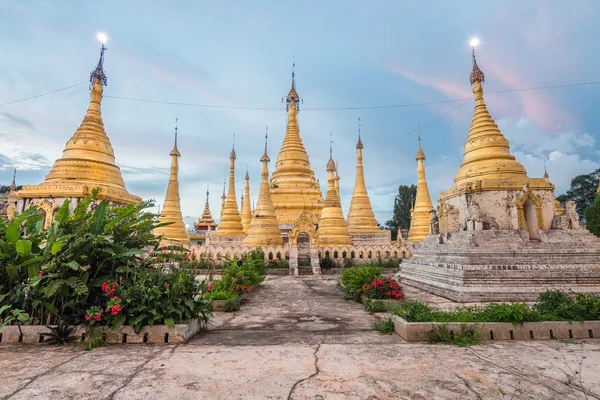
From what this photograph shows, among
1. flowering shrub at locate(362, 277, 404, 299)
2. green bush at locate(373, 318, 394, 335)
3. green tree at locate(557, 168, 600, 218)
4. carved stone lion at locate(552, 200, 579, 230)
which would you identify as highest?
green tree at locate(557, 168, 600, 218)

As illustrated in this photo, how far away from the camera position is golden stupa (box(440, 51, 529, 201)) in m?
12.4

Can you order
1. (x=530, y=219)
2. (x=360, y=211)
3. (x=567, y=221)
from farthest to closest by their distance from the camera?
(x=360, y=211), (x=530, y=219), (x=567, y=221)

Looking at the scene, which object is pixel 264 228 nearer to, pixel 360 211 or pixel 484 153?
pixel 360 211

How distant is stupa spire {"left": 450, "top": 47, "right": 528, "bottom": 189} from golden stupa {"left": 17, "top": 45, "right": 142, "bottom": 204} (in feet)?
49.6

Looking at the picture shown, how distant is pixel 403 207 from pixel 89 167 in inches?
1887

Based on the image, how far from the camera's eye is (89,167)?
14.7 meters

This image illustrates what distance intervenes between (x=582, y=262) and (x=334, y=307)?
8.43 metres

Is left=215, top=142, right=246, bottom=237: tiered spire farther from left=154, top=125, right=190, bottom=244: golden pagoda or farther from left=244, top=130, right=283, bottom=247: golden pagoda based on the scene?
left=244, top=130, right=283, bottom=247: golden pagoda

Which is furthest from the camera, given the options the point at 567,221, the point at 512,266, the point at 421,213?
the point at 421,213

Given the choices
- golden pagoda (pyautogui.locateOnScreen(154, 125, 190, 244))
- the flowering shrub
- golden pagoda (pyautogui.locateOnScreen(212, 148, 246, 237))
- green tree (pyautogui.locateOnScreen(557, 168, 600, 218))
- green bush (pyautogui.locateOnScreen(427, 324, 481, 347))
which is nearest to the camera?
green bush (pyautogui.locateOnScreen(427, 324, 481, 347))

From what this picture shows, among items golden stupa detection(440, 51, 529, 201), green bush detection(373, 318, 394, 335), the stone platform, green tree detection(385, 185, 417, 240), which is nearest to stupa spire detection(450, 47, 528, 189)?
golden stupa detection(440, 51, 529, 201)

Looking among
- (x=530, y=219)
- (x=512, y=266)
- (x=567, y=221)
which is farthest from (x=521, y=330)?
(x=567, y=221)

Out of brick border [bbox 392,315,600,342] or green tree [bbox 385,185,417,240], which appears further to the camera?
green tree [bbox 385,185,417,240]

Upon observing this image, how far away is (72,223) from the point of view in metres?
5.54
